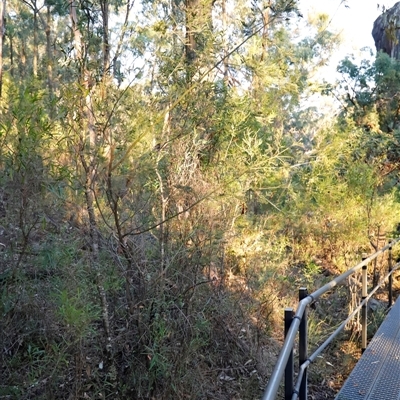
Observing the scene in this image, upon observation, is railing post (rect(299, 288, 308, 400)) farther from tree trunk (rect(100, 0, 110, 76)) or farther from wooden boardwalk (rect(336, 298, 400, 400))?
tree trunk (rect(100, 0, 110, 76))

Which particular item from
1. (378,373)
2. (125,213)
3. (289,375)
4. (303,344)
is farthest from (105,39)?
(378,373)

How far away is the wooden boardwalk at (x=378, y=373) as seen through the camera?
346 centimetres

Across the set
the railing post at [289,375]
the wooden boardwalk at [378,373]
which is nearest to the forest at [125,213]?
the wooden boardwalk at [378,373]

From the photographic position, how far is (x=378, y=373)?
149 inches

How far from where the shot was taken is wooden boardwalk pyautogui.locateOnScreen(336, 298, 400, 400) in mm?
3459

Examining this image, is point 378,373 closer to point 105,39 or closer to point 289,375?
point 289,375

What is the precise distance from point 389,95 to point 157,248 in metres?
14.3

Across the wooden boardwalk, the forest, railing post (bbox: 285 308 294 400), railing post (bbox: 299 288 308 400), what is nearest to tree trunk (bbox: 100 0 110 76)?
the forest

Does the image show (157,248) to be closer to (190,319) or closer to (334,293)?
(190,319)

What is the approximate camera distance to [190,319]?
160 inches

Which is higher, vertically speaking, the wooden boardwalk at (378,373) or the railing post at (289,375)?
the railing post at (289,375)

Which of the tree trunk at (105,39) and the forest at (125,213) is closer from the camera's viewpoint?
the forest at (125,213)

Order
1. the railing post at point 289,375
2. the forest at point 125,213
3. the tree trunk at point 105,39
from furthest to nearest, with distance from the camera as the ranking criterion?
the tree trunk at point 105,39 → the forest at point 125,213 → the railing post at point 289,375

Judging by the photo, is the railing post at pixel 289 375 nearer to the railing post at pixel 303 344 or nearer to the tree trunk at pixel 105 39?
the railing post at pixel 303 344
